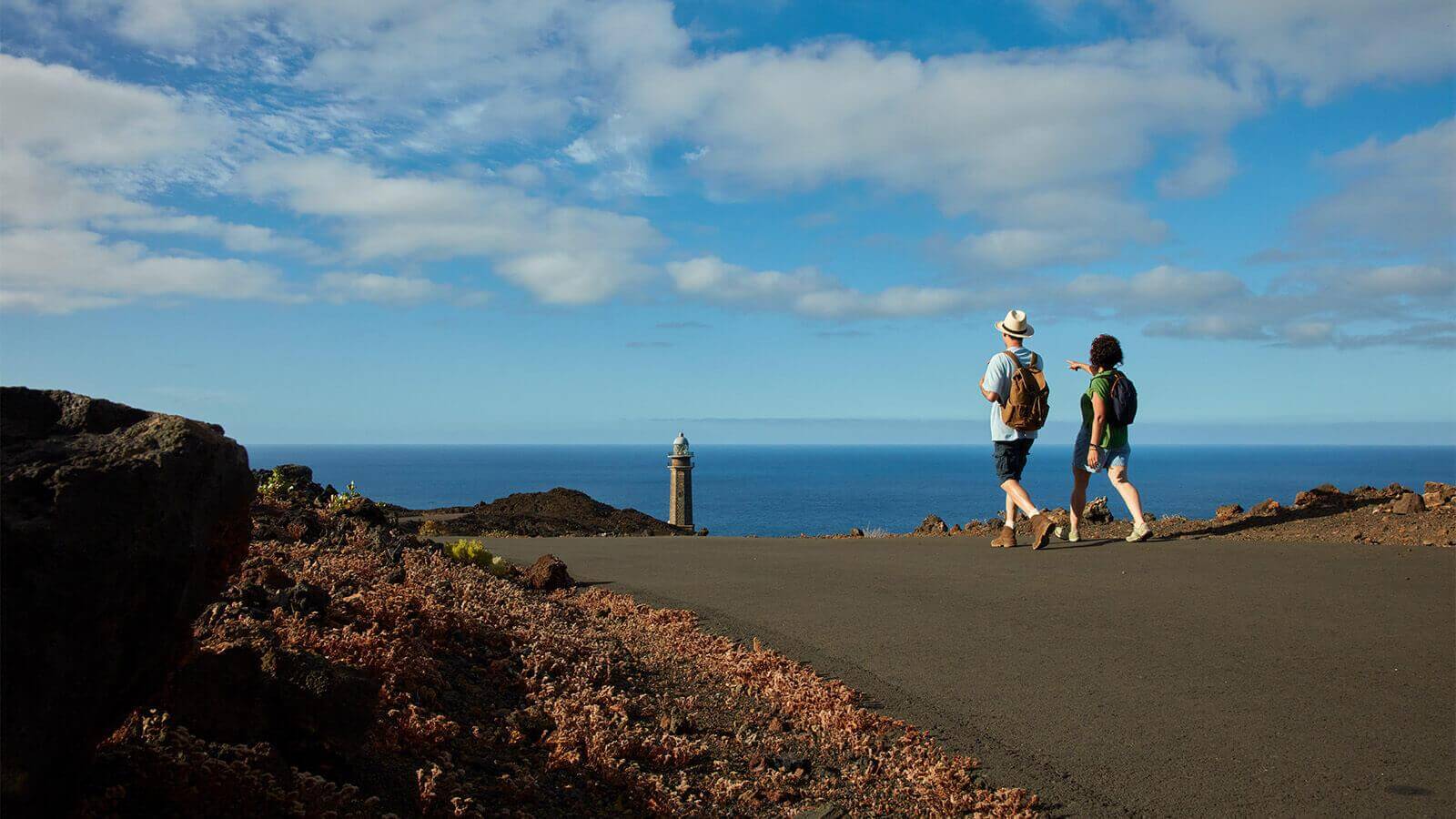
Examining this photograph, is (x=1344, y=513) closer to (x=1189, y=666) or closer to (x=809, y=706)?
(x=1189, y=666)

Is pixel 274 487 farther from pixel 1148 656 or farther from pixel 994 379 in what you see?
pixel 1148 656

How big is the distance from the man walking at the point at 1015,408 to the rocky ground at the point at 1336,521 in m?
1.04

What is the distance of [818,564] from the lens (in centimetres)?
1030

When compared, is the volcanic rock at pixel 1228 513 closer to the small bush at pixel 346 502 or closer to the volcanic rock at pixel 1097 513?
the volcanic rock at pixel 1097 513

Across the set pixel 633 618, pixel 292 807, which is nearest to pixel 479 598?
pixel 633 618

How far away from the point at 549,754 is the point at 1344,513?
10.8m

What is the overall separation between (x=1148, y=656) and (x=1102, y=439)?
4962mm

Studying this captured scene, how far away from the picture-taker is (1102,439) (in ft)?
34.2

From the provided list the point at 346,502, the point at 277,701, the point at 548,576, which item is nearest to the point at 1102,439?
the point at 548,576

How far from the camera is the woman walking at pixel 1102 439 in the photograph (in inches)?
410

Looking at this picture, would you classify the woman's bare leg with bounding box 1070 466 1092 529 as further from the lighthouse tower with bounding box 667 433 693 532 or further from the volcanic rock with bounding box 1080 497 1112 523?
the lighthouse tower with bounding box 667 433 693 532

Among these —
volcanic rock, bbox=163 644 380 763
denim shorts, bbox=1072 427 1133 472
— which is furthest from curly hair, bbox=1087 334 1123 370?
volcanic rock, bbox=163 644 380 763

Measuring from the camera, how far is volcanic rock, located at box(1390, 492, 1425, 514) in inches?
428

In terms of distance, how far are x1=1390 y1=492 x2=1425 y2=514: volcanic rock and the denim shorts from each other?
326cm
